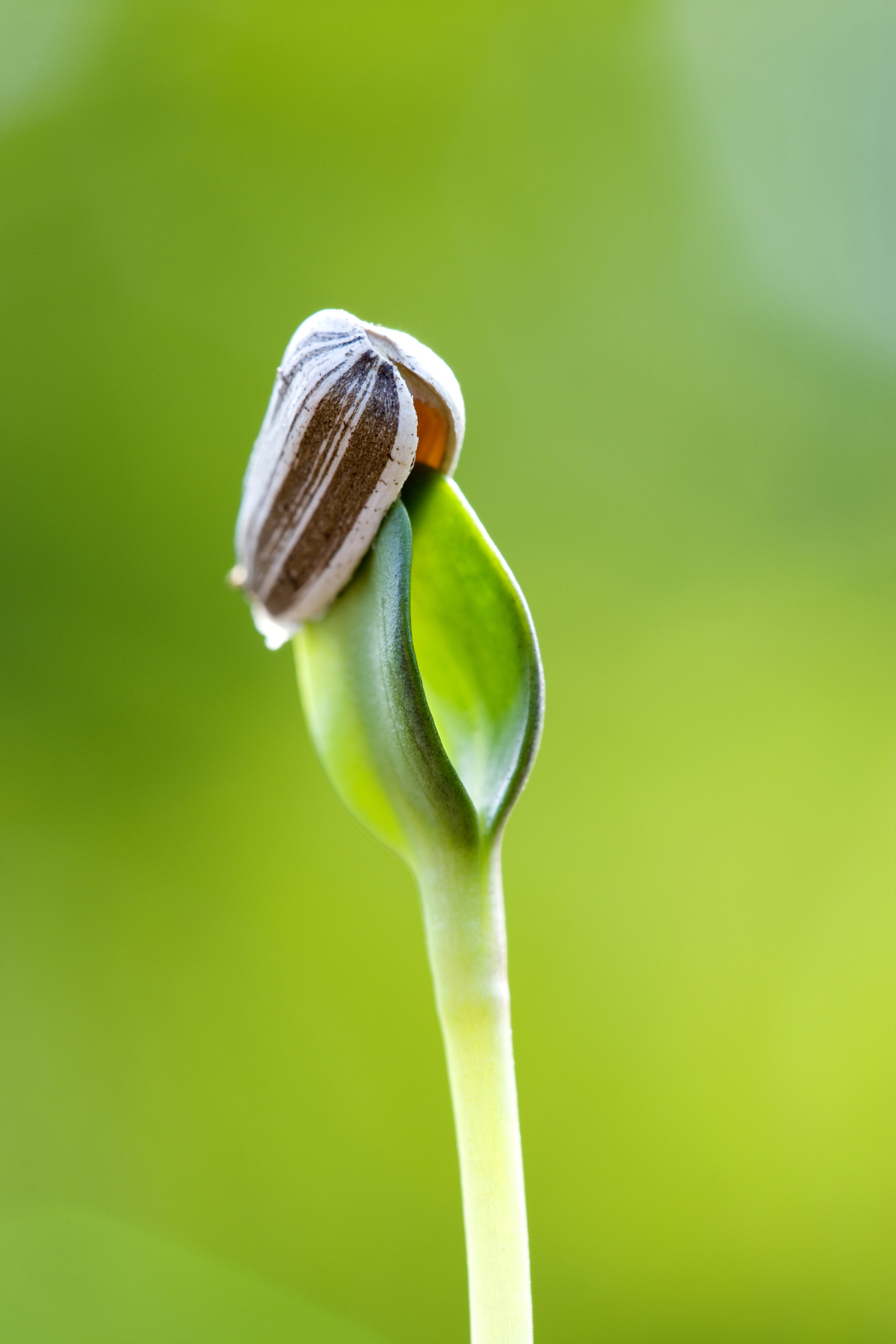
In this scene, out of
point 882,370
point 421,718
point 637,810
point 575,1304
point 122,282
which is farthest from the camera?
point 882,370

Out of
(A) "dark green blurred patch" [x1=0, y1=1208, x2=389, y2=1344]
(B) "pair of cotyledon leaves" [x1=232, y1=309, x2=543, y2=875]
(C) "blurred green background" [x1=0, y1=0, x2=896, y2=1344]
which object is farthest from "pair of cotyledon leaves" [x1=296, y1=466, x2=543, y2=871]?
(A) "dark green blurred patch" [x1=0, y1=1208, x2=389, y2=1344]

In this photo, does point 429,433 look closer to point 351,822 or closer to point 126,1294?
point 351,822

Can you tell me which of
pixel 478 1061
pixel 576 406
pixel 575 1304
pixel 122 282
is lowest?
pixel 575 1304

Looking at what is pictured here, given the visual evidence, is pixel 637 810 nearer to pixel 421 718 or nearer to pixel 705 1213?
pixel 705 1213

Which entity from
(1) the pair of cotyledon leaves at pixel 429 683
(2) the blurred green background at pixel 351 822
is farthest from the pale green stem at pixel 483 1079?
(2) the blurred green background at pixel 351 822

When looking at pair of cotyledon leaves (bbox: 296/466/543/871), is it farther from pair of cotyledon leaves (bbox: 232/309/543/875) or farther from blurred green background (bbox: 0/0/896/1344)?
blurred green background (bbox: 0/0/896/1344)

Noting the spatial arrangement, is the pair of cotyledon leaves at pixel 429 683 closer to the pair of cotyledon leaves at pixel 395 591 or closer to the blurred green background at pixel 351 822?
the pair of cotyledon leaves at pixel 395 591

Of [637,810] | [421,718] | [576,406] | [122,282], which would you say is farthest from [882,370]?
[421,718]
